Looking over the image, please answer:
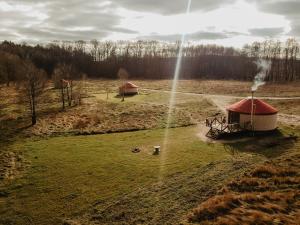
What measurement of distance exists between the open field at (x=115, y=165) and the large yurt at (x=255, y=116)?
1.21 meters

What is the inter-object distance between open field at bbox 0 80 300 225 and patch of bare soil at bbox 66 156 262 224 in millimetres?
43

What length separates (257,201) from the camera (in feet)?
45.5

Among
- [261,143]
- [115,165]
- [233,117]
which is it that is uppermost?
[233,117]

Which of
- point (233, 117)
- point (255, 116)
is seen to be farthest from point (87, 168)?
point (255, 116)

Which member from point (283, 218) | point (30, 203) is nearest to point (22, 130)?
point (30, 203)

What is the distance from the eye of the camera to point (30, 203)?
15.2 m

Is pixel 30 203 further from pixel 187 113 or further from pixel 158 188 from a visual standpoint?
pixel 187 113

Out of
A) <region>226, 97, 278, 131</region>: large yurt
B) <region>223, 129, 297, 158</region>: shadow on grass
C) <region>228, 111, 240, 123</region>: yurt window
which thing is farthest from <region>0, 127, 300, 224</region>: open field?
<region>228, 111, 240, 123</region>: yurt window

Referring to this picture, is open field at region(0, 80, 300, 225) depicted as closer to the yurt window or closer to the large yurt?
the large yurt

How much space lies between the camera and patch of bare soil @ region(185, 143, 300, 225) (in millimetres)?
12477

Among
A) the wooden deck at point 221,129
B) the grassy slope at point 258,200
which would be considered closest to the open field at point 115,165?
the grassy slope at point 258,200

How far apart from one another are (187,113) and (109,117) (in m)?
9.03

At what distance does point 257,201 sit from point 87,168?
1027 centimetres

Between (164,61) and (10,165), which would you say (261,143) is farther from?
(164,61)
